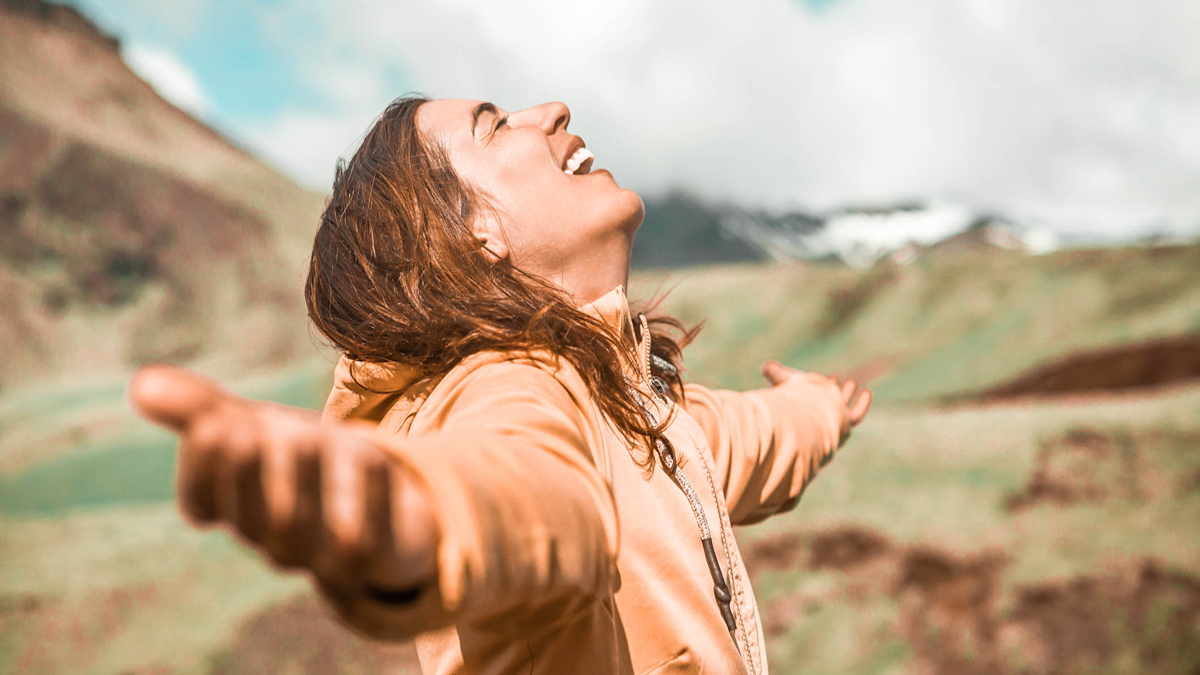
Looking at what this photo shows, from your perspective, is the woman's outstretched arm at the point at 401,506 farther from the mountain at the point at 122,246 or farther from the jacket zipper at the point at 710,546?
the mountain at the point at 122,246

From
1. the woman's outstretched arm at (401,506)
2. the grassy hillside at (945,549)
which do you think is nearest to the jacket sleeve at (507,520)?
the woman's outstretched arm at (401,506)

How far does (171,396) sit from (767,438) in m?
1.04

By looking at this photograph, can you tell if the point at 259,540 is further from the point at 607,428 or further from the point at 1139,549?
the point at 1139,549

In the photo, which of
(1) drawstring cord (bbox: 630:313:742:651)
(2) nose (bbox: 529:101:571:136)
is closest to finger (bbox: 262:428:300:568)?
(1) drawstring cord (bbox: 630:313:742:651)

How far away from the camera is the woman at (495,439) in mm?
365

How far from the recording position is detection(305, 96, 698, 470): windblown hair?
830 millimetres

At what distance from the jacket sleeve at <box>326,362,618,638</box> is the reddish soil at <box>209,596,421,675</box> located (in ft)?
9.01

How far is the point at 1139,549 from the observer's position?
9.39 ft

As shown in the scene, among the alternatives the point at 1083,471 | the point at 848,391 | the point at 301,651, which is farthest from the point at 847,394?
the point at 301,651

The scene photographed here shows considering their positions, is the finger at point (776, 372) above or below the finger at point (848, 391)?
below

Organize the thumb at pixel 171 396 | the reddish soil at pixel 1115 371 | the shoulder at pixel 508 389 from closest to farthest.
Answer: the thumb at pixel 171 396, the shoulder at pixel 508 389, the reddish soil at pixel 1115 371

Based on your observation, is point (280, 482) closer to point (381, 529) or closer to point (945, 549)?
point (381, 529)

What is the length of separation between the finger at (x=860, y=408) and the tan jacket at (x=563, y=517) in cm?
30

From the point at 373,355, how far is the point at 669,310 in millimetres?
4668
